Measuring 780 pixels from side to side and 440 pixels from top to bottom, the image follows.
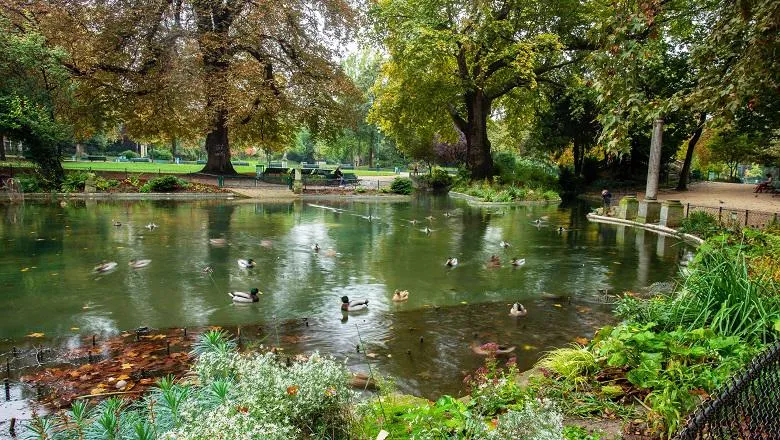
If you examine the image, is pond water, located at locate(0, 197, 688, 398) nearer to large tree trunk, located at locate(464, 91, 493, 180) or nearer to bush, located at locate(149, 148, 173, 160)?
large tree trunk, located at locate(464, 91, 493, 180)

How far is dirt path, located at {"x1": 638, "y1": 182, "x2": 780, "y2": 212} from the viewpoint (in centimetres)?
2721

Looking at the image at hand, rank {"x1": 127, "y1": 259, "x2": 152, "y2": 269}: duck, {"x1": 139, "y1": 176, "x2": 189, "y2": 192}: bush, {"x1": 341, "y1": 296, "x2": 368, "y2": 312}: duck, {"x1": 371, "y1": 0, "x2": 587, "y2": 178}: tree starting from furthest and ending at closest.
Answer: {"x1": 371, "y1": 0, "x2": 587, "y2": 178}: tree, {"x1": 139, "y1": 176, "x2": 189, "y2": 192}: bush, {"x1": 127, "y1": 259, "x2": 152, "y2": 269}: duck, {"x1": 341, "y1": 296, "x2": 368, "y2": 312}: duck

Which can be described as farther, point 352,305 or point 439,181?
point 439,181

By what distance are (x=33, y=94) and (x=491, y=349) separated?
2642 centimetres

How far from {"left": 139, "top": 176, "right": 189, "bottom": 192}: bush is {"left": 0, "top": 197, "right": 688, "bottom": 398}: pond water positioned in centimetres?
756

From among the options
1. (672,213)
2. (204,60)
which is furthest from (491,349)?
(204,60)

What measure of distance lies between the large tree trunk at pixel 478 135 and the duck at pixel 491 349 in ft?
96.6

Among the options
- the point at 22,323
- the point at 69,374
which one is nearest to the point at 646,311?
the point at 69,374

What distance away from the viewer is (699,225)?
17.4 meters

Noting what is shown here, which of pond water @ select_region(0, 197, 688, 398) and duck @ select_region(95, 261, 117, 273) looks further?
duck @ select_region(95, 261, 117, 273)

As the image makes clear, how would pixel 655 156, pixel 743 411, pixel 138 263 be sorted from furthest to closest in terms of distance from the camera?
pixel 655 156 < pixel 138 263 < pixel 743 411

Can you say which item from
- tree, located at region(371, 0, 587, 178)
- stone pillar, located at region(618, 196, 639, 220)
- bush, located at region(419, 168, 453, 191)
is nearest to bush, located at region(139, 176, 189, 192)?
tree, located at region(371, 0, 587, 178)

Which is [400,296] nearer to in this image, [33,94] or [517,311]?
[517,311]

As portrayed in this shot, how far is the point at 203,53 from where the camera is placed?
97.9 ft
